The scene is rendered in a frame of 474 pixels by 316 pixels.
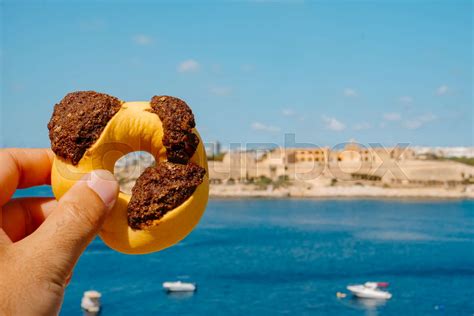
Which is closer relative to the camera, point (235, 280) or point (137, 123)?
point (137, 123)

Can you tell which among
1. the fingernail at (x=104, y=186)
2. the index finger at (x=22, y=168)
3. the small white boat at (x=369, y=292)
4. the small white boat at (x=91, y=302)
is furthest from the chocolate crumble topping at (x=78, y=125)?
the small white boat at (x=369, y=292)

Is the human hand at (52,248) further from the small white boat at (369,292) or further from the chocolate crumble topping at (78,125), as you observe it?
the small white boat at (369,292)

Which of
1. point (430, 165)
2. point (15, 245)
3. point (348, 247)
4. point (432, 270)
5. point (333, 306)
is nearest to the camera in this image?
point (15, 245)

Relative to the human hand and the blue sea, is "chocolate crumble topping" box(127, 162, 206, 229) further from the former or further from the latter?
the blue sea

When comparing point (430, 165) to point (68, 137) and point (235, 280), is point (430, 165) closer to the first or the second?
point (235, 280)

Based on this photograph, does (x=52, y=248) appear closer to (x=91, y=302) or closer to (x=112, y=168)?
A: (x=112, y=168)

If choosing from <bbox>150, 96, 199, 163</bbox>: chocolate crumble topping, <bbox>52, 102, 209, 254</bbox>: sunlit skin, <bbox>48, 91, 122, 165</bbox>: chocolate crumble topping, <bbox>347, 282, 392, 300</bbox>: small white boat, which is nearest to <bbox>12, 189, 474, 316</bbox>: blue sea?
<bbox>347, 282, 392, 300</bbox>: small white boat

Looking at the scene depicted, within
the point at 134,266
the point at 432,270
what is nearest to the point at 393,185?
the point at 432,270
